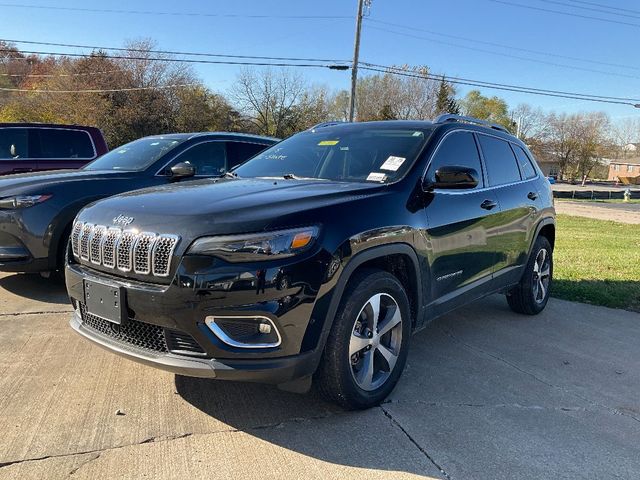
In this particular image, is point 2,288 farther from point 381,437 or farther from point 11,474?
point 381,437

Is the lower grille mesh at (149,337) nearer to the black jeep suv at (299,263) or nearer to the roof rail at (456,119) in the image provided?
the black jeep suv at (299,263)

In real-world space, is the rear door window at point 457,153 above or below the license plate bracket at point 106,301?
above

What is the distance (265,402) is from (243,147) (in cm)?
434

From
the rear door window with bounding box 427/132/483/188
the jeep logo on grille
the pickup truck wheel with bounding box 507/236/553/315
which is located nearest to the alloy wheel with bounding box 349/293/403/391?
the rear door window with bounding box 427/132/483/188

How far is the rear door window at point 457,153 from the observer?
12.4 ft

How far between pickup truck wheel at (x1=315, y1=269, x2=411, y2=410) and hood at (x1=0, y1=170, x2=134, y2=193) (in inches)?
146

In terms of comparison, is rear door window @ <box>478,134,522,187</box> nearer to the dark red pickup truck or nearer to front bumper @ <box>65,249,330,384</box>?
front bumper @ <box>65,249,330,384</box>

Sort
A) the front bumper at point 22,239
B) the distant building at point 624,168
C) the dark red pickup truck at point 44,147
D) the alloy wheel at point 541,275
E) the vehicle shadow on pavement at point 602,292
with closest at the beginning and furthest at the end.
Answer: the front bumper at point 22,239, the alloy wheel at point 541,275, the vehicle shadow on pavement at point 602,292, the dark red pickup truck at point 44,147, the distant building at point 624,168

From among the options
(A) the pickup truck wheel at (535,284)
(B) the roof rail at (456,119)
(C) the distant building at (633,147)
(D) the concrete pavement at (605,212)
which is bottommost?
(D) the concrete pavement at (605,212)

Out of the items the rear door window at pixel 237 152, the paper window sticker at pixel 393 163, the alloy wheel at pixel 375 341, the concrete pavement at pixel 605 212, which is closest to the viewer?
the alloy wheel at pixel 375 341

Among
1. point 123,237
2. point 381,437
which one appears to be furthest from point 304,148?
point 381,437

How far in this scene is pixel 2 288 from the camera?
557 cm

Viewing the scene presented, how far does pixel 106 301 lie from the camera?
2.79 m

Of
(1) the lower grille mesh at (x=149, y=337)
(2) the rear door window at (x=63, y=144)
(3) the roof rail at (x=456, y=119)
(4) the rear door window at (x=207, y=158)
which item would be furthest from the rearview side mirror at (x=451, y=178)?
(2) the rear door window at (x=63, y=144)
